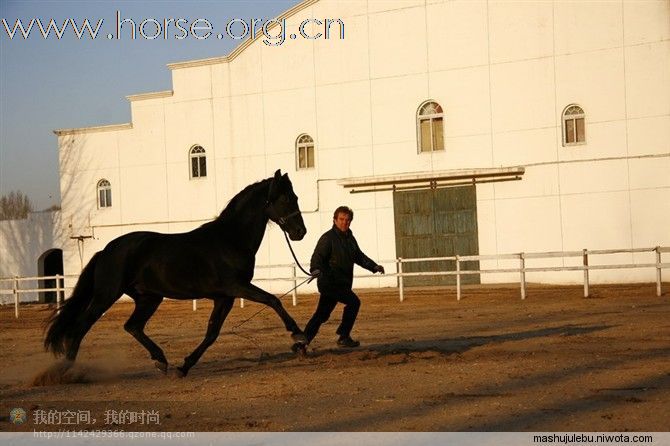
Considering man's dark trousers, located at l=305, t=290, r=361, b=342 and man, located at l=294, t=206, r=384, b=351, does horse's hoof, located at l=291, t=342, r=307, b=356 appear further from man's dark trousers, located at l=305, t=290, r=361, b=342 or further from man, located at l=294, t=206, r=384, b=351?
man, located at l=294, t=206, r=384, b=351

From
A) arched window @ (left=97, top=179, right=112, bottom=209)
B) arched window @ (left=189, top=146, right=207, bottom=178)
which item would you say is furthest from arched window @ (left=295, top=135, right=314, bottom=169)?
arched window @ (left=97, top=179, right=112, bottom=209)

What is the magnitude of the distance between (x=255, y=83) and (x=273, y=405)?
2487 centimetres

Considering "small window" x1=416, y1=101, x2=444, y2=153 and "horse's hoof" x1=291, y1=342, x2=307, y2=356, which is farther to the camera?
"small window" x1=416, y1=101, x2=444, y2=153

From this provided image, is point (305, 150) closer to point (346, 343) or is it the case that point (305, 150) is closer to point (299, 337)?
point (346, 343)

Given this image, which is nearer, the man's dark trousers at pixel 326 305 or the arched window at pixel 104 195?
the man's dark trousers at pixel 326 305

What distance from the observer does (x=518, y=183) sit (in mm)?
29750

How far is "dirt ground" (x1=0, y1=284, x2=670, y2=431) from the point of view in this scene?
8.34m

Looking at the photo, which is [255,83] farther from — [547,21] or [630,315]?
[630,315]

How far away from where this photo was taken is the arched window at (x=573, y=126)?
28969 millimetres

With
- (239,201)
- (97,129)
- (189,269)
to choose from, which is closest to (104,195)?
(97,129)

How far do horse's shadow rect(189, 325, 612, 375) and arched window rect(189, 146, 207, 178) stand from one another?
20.1 m

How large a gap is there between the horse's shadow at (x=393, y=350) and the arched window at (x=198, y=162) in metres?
20.1

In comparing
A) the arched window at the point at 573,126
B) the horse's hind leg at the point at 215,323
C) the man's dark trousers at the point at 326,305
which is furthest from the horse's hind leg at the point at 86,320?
the arched window at the point at 573,126

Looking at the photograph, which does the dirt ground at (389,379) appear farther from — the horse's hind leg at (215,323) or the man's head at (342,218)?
the man's head at (342,218)
